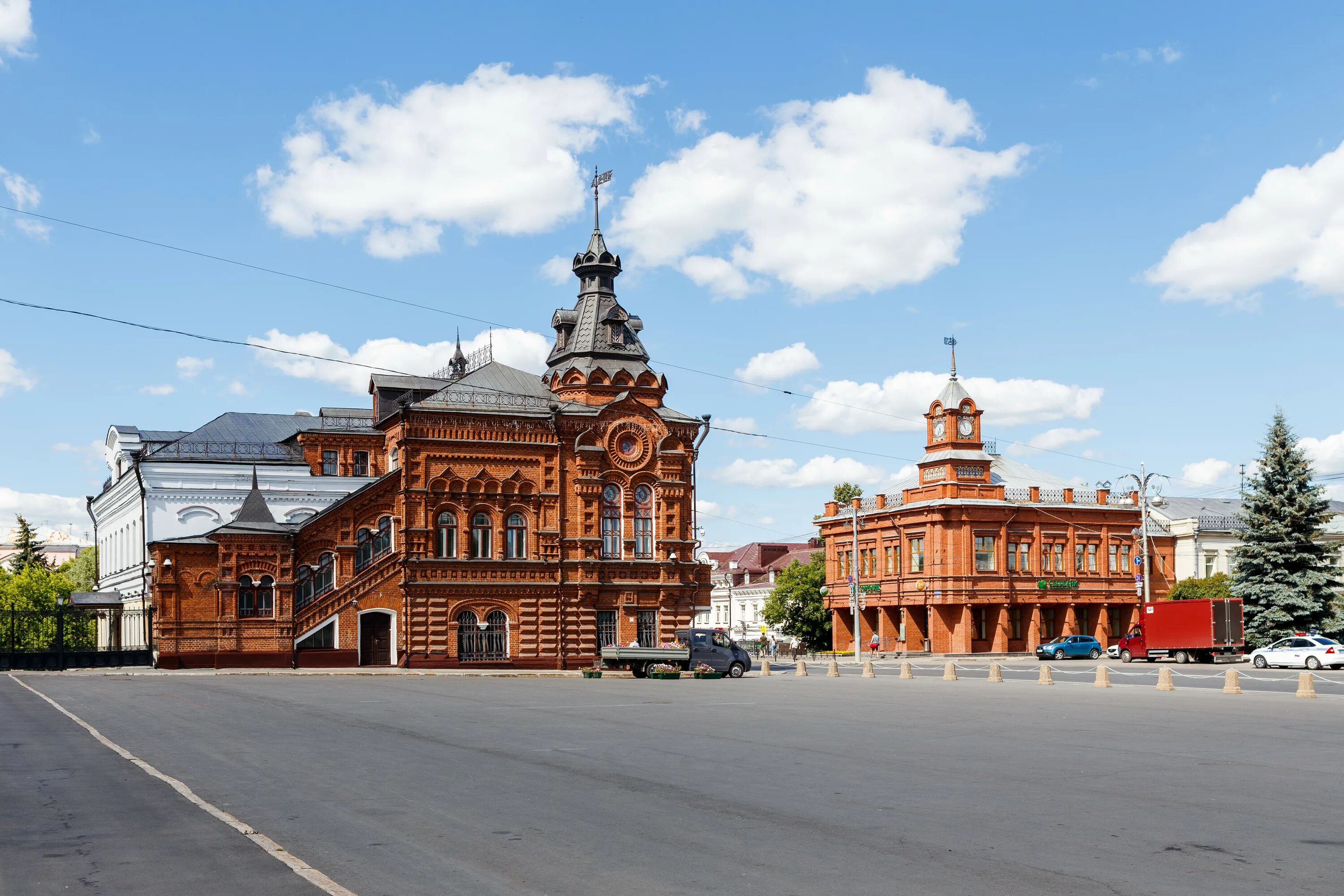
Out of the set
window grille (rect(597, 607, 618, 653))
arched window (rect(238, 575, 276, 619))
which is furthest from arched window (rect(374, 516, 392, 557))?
window grille (rect(597, 607, 618, 653))

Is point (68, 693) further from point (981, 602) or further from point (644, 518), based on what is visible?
point (981, 602)

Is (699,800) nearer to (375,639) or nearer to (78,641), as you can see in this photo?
(375,639)

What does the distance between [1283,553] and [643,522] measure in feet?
94.4

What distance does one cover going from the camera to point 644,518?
5738 cm

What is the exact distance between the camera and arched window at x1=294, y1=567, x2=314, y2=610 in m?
52.7

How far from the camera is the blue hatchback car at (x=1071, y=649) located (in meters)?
68.1

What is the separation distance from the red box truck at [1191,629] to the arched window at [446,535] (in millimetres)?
30333

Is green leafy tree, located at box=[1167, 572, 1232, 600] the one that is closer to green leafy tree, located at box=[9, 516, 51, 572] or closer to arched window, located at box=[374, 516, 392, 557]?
arched window, located at box=[374, 516, 392, 557]

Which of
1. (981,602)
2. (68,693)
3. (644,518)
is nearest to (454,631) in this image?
(644,518)

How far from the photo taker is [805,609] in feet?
297

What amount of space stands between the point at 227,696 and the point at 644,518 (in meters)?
27.1

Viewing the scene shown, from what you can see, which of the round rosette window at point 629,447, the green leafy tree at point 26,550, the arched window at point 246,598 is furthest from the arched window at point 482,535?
the green leafy tree at point 26,550

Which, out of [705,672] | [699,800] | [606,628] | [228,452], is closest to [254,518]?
[228,452]

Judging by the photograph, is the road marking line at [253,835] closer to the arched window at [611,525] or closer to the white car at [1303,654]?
the arched window at [611,525]
